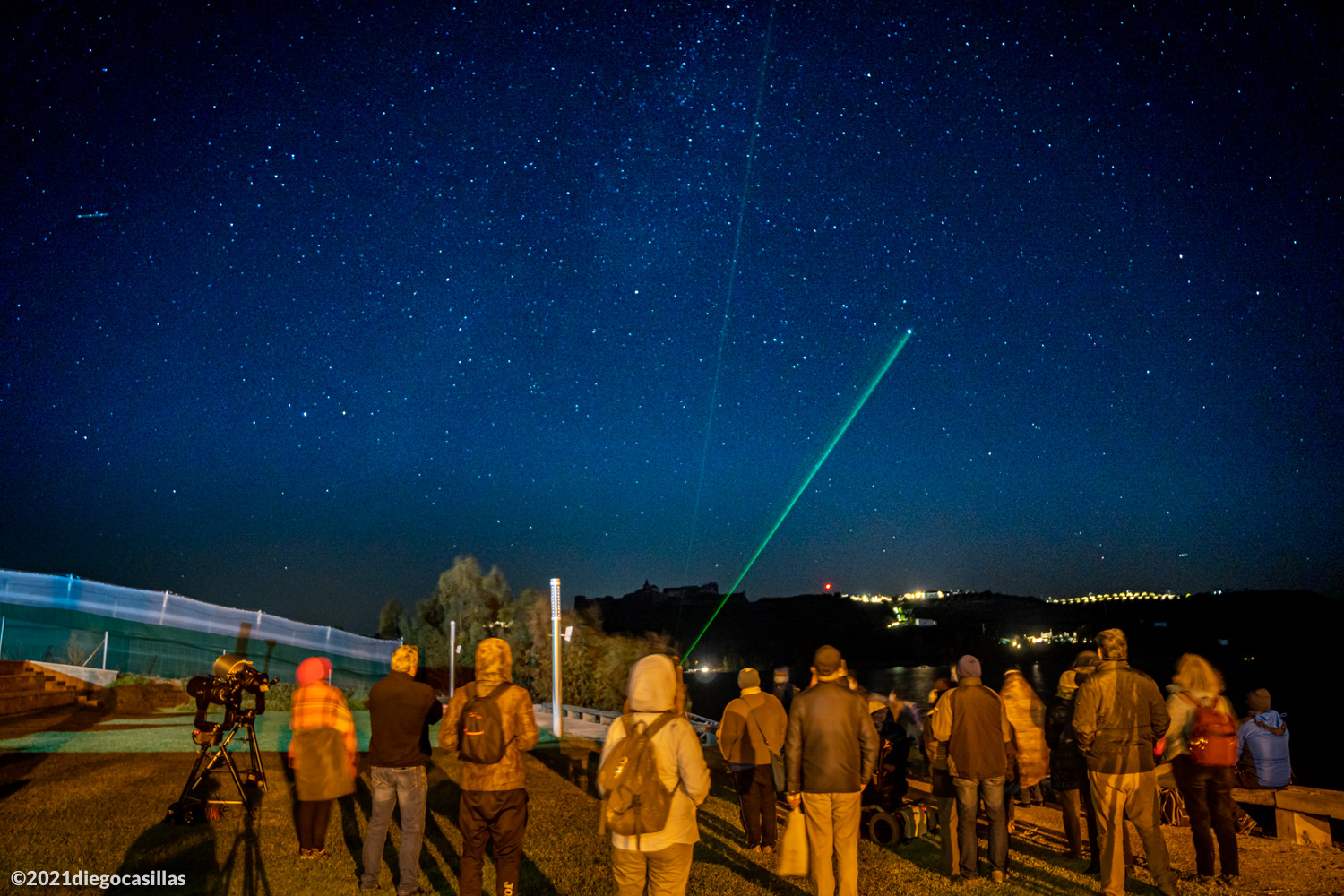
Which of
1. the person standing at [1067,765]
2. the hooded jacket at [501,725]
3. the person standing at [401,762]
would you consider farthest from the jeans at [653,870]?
the person standing at [1067,765]

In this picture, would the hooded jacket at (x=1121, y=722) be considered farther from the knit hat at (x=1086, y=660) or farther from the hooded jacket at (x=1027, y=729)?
the hooded jacket at (x=1027, y=729)

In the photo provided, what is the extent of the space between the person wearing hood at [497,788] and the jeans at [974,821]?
3.68 metres

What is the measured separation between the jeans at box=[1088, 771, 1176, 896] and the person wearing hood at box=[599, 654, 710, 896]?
354cm

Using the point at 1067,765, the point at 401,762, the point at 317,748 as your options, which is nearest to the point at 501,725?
the point at 401,762

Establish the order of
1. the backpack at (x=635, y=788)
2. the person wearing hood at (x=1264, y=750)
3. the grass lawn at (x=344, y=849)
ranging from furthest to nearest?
the person wearing hood at (x=1264, y=750) < the grass lawn at (x=344, y=849) < the backpack at (x=635, y=788)

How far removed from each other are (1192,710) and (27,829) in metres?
10.7

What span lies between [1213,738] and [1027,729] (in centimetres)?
144

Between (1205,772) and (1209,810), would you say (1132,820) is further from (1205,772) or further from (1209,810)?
(1209,810)

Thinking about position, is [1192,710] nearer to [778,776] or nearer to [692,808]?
[778,776]

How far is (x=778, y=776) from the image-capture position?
Result: 8.05 meters

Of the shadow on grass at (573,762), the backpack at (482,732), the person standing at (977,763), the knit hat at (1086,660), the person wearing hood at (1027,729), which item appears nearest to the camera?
the backpack at (482,732)

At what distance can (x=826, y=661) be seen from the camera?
602cm

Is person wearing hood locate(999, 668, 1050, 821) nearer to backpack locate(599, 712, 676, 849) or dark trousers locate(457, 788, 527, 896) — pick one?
backpack locate(599, 712, 676, 849)

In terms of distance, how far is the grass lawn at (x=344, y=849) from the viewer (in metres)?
6.39
